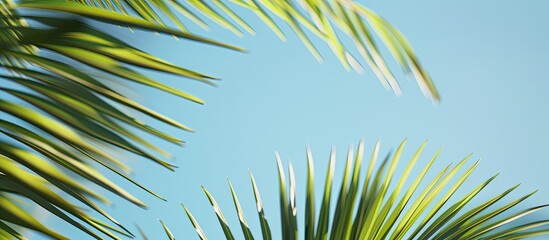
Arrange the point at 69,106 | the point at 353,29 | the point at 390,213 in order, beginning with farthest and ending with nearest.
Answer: the point at 390,213 → the point at 353,29 → the point at 69,106

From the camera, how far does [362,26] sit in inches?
20.5

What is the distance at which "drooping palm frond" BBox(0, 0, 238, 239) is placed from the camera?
0.83ft

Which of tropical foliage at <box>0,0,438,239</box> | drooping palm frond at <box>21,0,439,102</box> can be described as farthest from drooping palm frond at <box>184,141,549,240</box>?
tropical foliage at <box>0,0,438,239</box>

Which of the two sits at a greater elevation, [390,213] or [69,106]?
Result: [390,213]

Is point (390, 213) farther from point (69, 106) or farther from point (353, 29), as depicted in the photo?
point (69, 106)

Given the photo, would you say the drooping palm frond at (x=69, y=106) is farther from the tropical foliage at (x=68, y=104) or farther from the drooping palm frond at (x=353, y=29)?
the drooping palm frond at (x=353, y=29)

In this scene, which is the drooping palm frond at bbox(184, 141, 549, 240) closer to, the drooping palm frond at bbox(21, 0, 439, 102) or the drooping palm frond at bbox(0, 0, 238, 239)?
the drooping palm frond at bbox(21, 0, 439, 102)

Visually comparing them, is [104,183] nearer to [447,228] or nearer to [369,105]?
[447,228]

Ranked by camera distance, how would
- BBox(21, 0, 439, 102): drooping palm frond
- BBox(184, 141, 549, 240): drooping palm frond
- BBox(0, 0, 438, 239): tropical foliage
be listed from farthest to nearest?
BBox(184, 141, 549, 240): drooping palm frond
BBox(21, 0, 439, 102): drooping palm frond
BBox(0, 0, 438, 239): tropical foliage

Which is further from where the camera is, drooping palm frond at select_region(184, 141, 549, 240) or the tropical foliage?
drooping palm frond at select_region(184, 141, 549, 240)

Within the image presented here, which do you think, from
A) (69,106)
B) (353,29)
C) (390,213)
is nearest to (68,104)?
(69,106)

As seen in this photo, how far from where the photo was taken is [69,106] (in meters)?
0.28

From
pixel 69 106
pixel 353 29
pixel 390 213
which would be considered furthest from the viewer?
pixel 390 213

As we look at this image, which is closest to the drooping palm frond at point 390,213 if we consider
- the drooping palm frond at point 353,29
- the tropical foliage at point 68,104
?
the drooping palm frond at point 353,29
